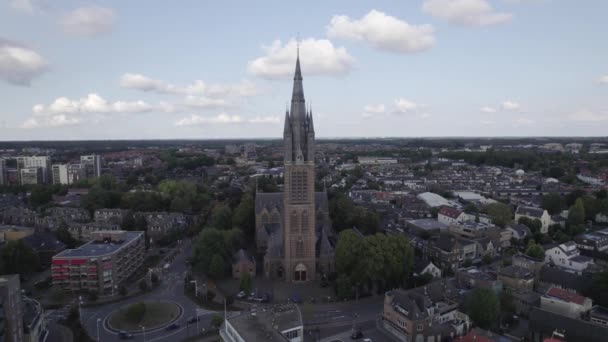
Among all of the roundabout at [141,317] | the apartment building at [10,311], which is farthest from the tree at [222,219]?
the apartment building at [10,311]

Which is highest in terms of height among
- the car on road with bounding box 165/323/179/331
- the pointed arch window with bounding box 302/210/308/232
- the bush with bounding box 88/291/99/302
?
the pointed arch window with bounding box 302/210/308/232

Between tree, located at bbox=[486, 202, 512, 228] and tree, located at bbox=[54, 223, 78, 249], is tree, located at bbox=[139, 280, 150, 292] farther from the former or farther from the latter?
tree, located at bbox=[486, 202, 512, 228]

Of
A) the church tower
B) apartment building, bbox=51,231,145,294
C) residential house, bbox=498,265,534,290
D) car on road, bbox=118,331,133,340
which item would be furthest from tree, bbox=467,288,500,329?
apartment building, bbox=51,231,145,294

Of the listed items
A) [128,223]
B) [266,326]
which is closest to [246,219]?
[128,223]

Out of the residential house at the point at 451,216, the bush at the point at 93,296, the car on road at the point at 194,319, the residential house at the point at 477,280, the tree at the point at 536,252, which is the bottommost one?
the car on road at the point at 194,319

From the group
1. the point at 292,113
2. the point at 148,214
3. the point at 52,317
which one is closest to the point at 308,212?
the point at 292,113

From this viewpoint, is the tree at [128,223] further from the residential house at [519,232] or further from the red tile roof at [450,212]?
the residential house at [519,232]
